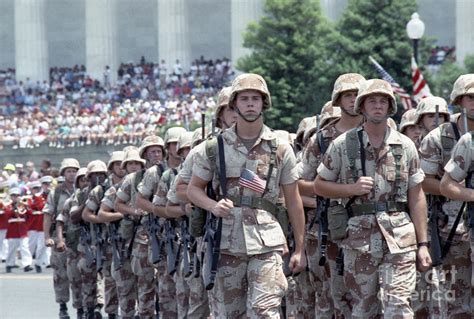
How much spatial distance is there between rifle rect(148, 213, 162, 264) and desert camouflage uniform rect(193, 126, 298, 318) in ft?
16.2

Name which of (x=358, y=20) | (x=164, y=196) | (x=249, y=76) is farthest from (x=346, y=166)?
(x=358, y=20)

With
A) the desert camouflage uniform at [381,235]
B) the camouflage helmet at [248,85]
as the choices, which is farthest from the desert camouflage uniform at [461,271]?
the camouflage helmet at [248,85]

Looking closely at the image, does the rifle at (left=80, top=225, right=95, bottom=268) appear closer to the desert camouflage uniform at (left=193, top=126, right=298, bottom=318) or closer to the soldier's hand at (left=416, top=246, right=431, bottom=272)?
the desert camouflage uniform at (left=193, top=126, right=298, bottom=318)

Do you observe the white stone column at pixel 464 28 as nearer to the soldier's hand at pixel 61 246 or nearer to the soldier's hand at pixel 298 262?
the soldier's hand at pixel 61 246

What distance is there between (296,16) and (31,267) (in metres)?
23.9

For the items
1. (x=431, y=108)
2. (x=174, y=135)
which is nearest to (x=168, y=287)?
(x=174, y=135)

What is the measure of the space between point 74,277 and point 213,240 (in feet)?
31.7

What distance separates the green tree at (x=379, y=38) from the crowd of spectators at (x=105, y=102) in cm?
707

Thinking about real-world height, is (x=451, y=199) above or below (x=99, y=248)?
above

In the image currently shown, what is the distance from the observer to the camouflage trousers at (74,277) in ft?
68.0

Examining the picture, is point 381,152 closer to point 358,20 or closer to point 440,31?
point 358,20

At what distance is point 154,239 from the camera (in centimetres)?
1670

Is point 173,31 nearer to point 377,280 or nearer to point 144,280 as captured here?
point 144,280

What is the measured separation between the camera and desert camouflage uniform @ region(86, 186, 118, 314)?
1920 cm
